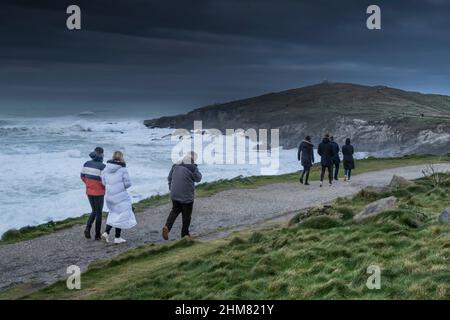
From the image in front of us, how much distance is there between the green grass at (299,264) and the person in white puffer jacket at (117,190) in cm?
121

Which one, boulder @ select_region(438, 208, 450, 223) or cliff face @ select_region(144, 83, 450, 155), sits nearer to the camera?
boulder @ select_region(438, 208, 450, 223)

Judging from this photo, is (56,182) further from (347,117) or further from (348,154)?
(347,117)

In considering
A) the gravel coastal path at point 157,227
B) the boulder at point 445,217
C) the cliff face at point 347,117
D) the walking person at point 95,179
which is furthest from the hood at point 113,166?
the cliff face at point 347,117

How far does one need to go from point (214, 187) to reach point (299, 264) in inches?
634

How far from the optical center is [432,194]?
49.0 ft

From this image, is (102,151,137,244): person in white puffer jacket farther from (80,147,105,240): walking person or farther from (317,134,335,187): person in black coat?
(317,134,335,187): person in black coat

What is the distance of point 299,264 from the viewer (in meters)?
9.14

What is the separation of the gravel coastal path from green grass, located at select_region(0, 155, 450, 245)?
764mm

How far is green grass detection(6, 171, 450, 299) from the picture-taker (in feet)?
24.8

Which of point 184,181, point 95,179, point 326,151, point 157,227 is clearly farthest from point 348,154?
point 95,179

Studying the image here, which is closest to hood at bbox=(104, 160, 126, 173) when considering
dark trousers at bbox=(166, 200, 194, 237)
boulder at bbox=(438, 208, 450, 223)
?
dark trousers at bbox=(166, 200, 194, 237)

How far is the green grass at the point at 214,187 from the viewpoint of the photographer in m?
16.9

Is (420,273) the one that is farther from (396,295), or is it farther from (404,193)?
(404,193)

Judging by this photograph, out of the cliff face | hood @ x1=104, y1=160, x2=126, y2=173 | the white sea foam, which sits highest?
the cliff face
